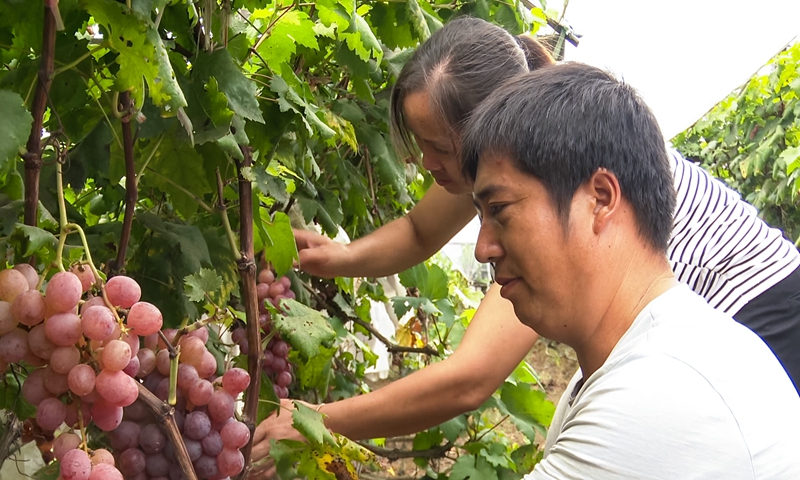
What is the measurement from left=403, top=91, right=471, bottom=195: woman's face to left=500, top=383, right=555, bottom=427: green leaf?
678 mm

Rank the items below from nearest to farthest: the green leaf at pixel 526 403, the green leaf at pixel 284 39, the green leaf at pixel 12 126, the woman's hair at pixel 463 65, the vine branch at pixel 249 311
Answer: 1. the green leaf at pixel 12 126
2. the vine branch at pixel 249 311
3. the green leaf at pixel 284 39
4. the woman's hair at pixel 463 65
5. the green leaf at pixel 526 403

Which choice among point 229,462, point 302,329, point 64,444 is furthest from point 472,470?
point 64,444

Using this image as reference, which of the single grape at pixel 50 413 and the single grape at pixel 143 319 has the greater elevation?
the single grape at pixel 143 319

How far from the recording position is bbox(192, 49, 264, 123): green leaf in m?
1.09

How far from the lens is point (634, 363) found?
0.87 meters

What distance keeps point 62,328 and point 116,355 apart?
0.19ft

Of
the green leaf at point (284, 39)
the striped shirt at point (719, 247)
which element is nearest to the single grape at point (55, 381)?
the green leaf at point (284, 39)

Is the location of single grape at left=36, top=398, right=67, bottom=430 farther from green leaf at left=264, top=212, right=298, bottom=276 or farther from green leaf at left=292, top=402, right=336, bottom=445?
green leaf at left=264, top=212, right=298, bottom=276

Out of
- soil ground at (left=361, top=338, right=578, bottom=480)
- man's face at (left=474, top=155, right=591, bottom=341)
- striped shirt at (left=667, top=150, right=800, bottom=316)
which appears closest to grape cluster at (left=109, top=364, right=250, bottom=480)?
man's face at (left=474, top=155, right=591, bottom=341)

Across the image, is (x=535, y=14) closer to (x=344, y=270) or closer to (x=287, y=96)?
(x=344, y=270)

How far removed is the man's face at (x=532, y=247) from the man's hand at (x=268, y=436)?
1.61 ft

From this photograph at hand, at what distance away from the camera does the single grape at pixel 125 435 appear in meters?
0.89

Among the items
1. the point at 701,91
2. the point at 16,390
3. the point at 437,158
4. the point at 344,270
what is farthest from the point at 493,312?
the point at 701,91

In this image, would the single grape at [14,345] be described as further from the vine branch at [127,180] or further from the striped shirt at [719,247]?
the striped shirt at [719,247]
